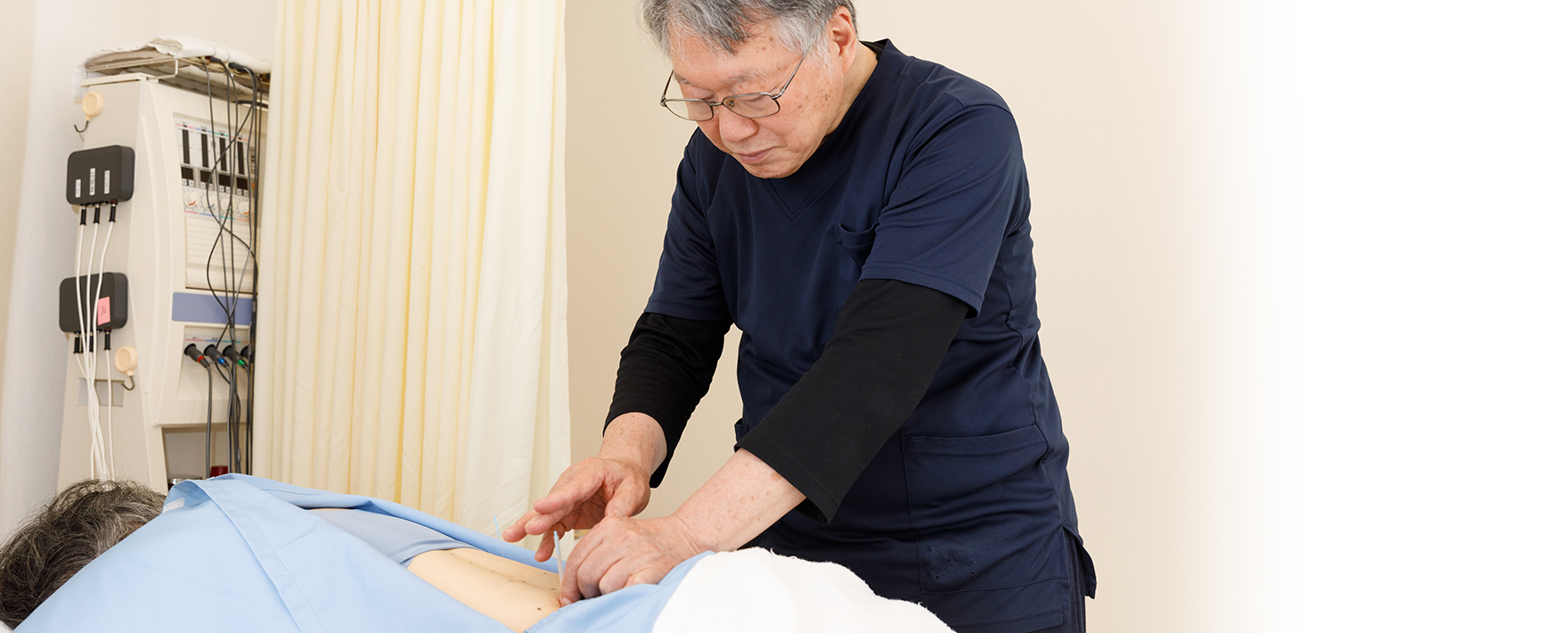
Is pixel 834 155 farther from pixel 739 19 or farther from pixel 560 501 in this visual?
pixel 560 501

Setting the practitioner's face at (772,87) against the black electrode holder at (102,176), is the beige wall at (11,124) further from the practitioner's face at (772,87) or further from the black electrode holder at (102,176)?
the practitioner's face at (772,87)

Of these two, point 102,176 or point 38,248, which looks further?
point 38,248

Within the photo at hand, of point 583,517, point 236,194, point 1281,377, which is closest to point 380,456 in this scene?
point 236,194

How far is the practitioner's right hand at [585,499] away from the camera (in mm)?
1059

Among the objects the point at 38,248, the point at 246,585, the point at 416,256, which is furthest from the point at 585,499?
the point at 38,248

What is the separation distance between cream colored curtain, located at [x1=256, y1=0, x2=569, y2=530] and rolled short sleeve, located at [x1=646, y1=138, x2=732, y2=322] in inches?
24.4

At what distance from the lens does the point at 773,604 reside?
0.82 meters

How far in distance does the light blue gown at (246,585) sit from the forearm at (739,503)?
24 cm

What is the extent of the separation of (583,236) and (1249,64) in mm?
2016

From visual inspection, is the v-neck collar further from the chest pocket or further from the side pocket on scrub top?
the side pocket on scrub top

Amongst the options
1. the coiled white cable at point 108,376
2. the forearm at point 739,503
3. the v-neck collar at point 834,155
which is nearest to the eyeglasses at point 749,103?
the v-neck collar at point 834,155

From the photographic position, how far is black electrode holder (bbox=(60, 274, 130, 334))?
2146mm

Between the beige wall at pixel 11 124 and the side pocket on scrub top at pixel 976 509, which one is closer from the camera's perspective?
the side pocket on scrub top at pixel 976 509

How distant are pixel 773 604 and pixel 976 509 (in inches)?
15.9
